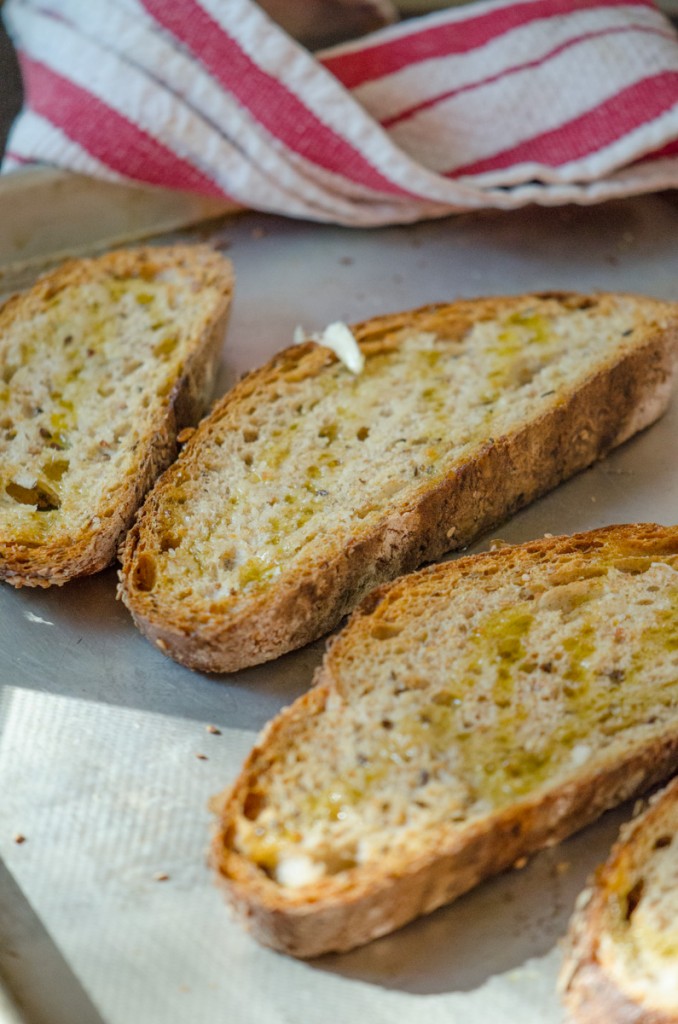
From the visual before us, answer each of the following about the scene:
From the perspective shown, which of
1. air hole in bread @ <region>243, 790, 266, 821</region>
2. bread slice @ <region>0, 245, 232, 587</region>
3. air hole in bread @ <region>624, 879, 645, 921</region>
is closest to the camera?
air hole in bread @ <region>624, 879, 645, 921</region>

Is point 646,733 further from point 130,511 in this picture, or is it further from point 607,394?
point 130,511

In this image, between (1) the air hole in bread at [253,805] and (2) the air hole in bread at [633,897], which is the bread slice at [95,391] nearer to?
(1) the air hole in bread at [253,805]

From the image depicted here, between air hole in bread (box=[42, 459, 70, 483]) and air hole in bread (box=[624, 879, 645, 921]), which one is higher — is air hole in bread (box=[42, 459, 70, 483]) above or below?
above

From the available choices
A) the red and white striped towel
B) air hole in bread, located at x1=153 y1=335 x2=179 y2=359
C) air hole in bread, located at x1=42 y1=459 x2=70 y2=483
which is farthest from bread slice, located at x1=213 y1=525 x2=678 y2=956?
Result: the red and white striped towel

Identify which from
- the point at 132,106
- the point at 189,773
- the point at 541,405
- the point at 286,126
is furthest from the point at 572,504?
the point at 132,106

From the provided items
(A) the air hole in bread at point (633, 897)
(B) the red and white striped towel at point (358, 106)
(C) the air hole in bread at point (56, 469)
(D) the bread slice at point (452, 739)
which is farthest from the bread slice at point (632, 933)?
(B) the red and white striped towel at point (358, 106)

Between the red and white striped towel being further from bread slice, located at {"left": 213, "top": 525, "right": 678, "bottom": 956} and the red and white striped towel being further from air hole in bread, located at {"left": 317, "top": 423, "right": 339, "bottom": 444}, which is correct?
bread slice, located at {"left": 213, "top": 525, "right": 678, "bottom": 956}
